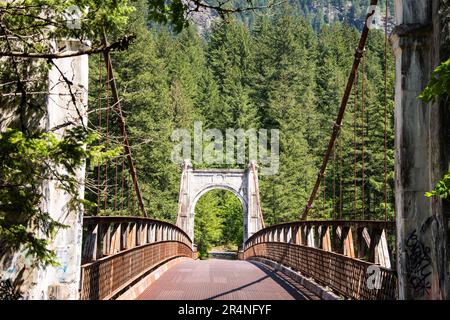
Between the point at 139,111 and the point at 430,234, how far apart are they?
93.7 feet

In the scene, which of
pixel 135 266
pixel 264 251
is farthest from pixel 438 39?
pixel 264 251

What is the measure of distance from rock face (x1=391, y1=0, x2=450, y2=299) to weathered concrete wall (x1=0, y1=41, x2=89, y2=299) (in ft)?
9.65

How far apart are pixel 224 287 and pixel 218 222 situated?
1479 inches

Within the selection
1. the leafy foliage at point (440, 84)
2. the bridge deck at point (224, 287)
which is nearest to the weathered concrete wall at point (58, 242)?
the bridge deck at point (224, 287)

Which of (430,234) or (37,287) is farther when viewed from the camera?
(430,234)

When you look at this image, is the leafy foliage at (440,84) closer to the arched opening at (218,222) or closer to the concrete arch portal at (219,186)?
the concrete arch portal at (219,186)

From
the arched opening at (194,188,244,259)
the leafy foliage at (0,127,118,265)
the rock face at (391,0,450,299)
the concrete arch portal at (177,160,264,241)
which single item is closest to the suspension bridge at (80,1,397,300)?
the rock face at (391,0,450,299)

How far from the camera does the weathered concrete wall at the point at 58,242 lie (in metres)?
5.08

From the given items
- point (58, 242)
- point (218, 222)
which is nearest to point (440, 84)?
point (58, 242)

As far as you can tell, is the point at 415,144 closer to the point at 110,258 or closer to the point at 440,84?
the point at 440,84

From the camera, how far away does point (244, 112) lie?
5372 cm

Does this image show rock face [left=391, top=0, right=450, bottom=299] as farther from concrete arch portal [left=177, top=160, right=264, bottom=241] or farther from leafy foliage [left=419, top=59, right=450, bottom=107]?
concrete arch portal [left=177, top=160, right=264, bottom=241]

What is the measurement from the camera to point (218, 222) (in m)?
46.9
